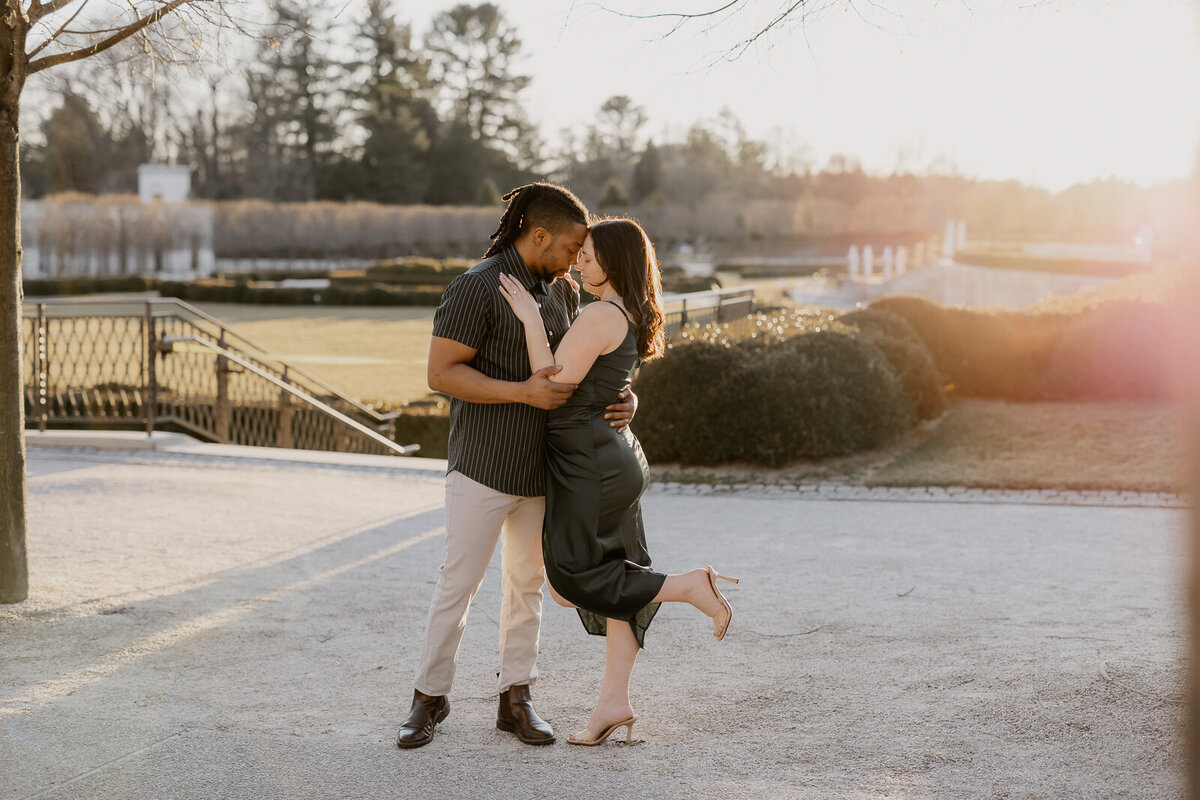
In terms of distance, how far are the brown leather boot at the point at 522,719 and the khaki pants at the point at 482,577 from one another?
0.04 m

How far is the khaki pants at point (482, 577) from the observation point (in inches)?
138

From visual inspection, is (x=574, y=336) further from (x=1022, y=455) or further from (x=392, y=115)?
(x=392, y=115)

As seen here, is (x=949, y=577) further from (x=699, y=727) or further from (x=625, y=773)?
(x=625, y=773)

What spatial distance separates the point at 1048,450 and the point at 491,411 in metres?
7.79

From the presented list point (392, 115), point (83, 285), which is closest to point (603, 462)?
point (83, 285)

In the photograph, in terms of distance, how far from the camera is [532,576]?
12.1 feet

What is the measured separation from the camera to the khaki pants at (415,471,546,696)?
3506 mm

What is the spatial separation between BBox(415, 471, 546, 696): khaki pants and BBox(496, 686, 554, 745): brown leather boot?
0.04 m

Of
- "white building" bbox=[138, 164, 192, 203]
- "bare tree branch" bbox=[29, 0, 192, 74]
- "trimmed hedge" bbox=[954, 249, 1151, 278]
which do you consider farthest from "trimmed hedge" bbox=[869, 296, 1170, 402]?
"white building" bbox=[138, 164, 192, 203]

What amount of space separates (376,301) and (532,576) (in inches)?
1464

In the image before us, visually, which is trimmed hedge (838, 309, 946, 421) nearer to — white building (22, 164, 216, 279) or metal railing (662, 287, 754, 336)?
metal railing (662, 287, 754, 336)

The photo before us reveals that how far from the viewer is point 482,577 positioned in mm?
3574

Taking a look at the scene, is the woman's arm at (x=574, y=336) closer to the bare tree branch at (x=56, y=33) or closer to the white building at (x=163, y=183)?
the bare tree branch at (x=56, y=33)

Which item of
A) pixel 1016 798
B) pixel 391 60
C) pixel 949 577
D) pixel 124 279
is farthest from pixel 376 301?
pixel 1016 798
